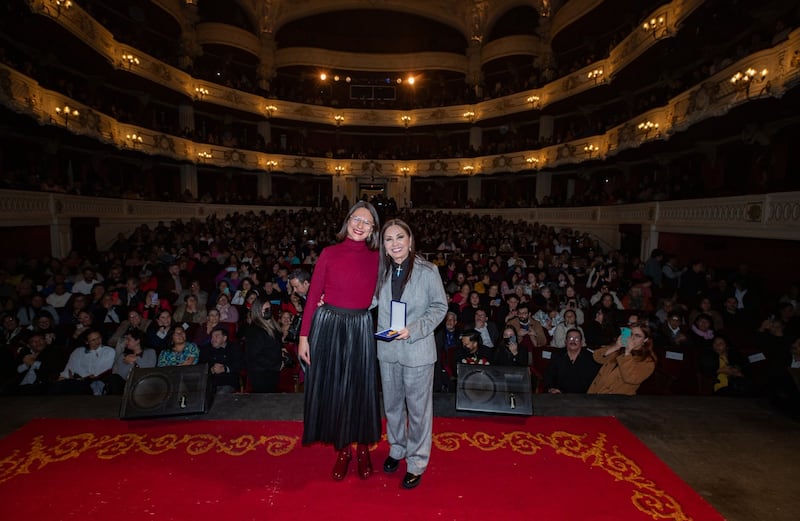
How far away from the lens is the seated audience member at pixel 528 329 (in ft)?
19.7

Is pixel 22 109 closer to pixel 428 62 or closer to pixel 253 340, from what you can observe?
pixel 253 340

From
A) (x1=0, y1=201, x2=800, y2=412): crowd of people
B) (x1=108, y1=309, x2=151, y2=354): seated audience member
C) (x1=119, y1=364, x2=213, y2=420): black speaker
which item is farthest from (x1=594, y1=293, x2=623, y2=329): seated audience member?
(x1=108, y1=309, x2=151, y2=354): seated audience member

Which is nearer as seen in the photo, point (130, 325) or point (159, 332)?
point (159, 332)

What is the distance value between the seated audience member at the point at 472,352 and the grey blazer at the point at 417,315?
8.58 ft

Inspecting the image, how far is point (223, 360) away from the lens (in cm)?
489

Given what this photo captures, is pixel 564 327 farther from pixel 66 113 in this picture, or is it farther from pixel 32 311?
pixel 66 113

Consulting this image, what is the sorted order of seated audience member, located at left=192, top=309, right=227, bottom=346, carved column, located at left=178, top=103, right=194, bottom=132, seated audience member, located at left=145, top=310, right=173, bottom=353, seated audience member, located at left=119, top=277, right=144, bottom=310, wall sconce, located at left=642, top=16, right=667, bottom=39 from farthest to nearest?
carved column, located at left=178, top=103, right=194, bottom=132 → wall sconce, located at left=642, top=16, right=667, bottom=39 → seated audience member, located at left=119, top=277, right=144, bottom=310 → seated audience member, located at left=192, top=309, right=227, bottom=346 → seated audience member, located at left=145, top=310, right=173, bottom=353

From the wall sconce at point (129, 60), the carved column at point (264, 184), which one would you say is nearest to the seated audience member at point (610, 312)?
the wall sconce at point (129, 60)

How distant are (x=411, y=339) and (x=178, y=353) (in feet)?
12.2

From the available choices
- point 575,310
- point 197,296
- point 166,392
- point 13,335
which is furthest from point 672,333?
point 13,335

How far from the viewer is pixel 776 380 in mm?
3930

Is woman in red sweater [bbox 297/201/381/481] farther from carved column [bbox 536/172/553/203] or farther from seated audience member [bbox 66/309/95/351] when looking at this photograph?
carved column [bbox 536/172/553/203]

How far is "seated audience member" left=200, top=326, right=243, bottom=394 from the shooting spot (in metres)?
4.72

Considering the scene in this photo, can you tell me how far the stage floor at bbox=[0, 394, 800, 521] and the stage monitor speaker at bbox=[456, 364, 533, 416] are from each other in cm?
17
